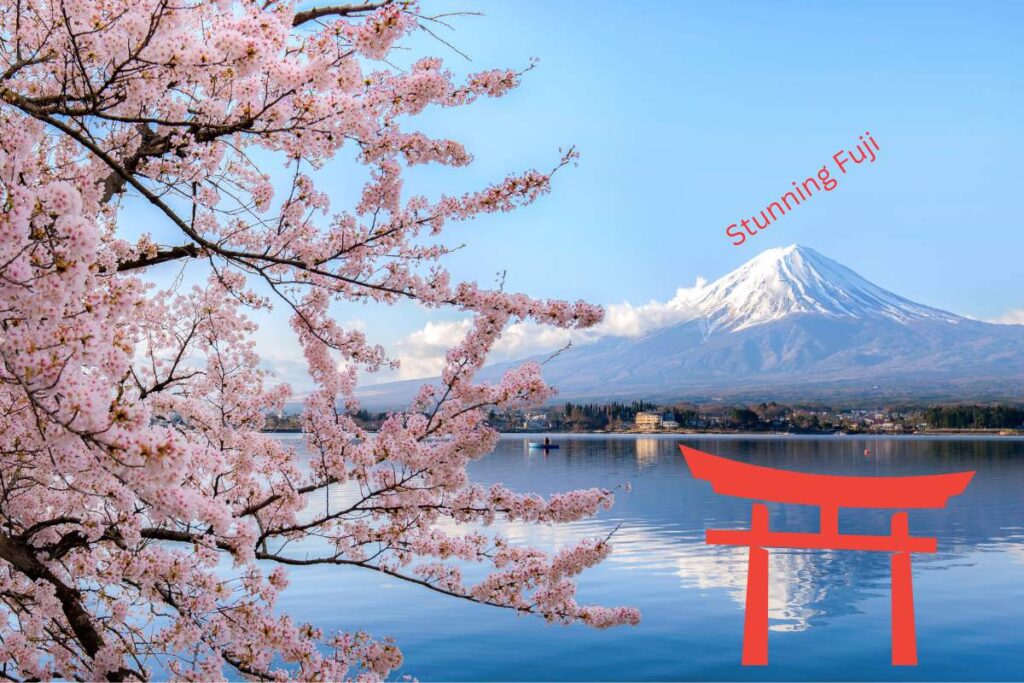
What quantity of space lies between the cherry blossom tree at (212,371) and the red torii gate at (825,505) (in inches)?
188

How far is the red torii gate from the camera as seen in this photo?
9.02m

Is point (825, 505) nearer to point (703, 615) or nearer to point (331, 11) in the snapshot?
point (703, 615)

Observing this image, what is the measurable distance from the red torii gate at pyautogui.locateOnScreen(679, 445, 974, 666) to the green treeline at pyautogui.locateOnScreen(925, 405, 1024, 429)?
314 feet

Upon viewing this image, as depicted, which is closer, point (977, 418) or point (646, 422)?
point (977, 418)

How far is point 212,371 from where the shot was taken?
5203 millimetres

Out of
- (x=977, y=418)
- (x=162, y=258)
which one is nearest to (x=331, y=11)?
(x=162, y=258)

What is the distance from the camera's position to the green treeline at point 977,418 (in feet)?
318

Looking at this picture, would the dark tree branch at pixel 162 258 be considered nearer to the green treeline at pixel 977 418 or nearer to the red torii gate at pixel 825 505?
the red torii gate at pixel 825 505

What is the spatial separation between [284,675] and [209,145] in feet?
6.89

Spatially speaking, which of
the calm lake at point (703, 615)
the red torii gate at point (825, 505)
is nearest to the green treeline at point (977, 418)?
the calm lake at point (703, 615)

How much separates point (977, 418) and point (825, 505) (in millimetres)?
99915

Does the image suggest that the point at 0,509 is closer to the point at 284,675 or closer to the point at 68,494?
the point at 68,494

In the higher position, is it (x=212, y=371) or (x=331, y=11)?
(x=331, y=11)

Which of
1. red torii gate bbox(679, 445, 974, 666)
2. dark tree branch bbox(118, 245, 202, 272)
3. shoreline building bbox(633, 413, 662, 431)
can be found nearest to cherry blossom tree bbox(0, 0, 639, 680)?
dark tree branch bbox(118, 245, 202, 272)
